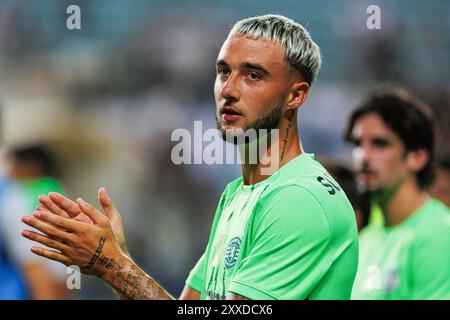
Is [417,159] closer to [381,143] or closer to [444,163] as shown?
[381,143]

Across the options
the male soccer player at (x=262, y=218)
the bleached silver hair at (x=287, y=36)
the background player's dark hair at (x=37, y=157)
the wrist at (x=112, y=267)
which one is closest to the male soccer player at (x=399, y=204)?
the male soccer player at (x=262, y=218)

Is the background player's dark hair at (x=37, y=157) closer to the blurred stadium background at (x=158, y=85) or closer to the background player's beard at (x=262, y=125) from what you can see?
the blurred stadium background at (x=158, y=85)

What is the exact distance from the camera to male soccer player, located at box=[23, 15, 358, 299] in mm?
2859

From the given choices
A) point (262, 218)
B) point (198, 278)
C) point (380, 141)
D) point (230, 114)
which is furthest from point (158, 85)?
point (262, 218)

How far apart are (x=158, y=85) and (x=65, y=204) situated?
6790 millimetres

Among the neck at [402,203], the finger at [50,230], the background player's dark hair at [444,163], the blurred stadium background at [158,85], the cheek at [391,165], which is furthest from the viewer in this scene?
the blurred stadium background at [158,85]

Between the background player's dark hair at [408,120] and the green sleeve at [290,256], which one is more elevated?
the background player's dark hair at [408,120]

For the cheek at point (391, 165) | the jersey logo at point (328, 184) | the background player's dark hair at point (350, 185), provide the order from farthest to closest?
the background player's dark hair at point (350, 185)
the cheek at point (391, 165)
the jersey logo at point (328, 184)

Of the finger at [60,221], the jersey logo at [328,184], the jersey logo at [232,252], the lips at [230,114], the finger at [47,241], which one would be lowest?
the jersey logo at [232,252]

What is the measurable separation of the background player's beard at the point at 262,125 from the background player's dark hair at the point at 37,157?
4797mm

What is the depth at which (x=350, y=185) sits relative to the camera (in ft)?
20.4

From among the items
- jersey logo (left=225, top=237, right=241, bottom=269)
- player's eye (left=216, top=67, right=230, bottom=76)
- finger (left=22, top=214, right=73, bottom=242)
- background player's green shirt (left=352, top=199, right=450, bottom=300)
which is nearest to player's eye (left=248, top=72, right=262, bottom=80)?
player's eye (left=216, top=67, right=230, bottom=76)

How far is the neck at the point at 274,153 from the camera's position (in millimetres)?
3256
